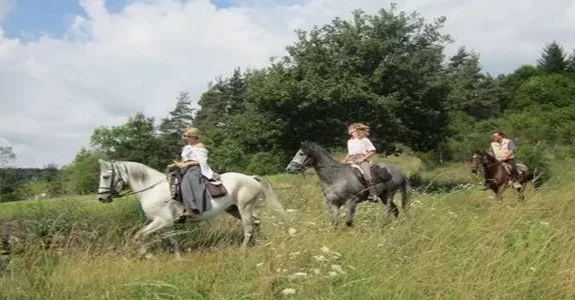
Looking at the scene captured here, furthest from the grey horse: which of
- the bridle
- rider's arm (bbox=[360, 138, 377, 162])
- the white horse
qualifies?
the bridle

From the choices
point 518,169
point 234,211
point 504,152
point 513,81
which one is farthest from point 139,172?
point 513,81

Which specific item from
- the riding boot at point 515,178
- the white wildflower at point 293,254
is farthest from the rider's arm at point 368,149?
the white wildflower at point 293,254

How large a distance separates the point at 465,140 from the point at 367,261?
3978cm

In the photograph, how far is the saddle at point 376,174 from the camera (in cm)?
1312

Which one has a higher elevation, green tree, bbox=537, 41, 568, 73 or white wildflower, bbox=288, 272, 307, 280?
green tree, bbox=537, 41, 568, 73

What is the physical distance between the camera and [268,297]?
5418 mm

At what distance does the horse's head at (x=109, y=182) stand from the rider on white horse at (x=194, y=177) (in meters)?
1.15

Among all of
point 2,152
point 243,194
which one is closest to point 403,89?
point 243,194

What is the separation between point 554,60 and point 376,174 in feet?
278

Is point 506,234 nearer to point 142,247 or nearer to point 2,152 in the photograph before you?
point 142,247

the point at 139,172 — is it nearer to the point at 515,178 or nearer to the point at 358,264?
the point at 358,264

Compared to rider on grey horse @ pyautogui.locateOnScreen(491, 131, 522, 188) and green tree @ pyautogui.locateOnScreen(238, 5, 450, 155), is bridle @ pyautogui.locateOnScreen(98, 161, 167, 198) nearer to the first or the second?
rider on grey horse @ pyautogui.locateOnScreen(491, 131, 522, 188)

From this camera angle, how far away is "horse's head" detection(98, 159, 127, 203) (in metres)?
11.9

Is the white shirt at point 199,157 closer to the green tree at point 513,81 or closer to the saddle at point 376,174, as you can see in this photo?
the saddle at point 376,174
